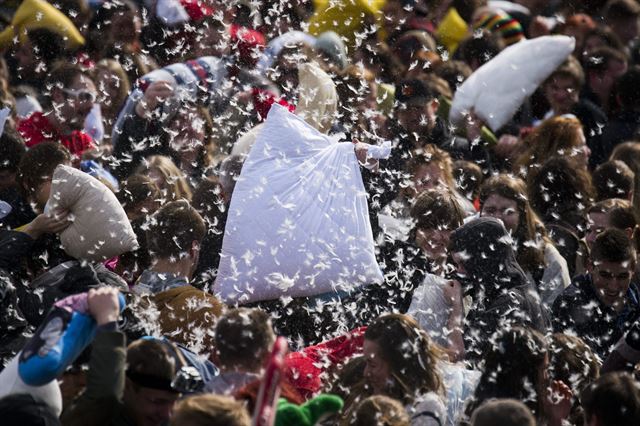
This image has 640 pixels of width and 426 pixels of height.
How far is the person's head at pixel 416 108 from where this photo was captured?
26.4 ft

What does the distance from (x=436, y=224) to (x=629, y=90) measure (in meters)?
2.92

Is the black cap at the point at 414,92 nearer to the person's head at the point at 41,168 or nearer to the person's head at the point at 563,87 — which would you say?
the person's head at the point at 563,87

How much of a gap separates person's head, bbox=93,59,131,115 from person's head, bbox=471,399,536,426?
464 cm

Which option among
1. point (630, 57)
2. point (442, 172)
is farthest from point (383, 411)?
point (630, 57)

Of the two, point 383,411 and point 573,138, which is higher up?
point 383,411

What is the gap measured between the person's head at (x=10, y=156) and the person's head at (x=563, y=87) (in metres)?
3.54

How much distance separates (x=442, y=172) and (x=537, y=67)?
6.11ft

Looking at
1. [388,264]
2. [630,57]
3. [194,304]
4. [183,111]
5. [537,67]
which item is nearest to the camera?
[194,304]

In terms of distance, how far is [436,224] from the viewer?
6.29m

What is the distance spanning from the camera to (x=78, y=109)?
26.4ft

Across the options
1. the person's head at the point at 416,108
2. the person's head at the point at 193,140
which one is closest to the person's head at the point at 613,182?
the person's head at the point at 416,108

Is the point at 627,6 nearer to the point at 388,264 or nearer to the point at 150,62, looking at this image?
the point at 150,62

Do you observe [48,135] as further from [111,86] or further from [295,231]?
[295,231]

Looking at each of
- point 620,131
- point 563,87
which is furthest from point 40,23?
point 620,131
